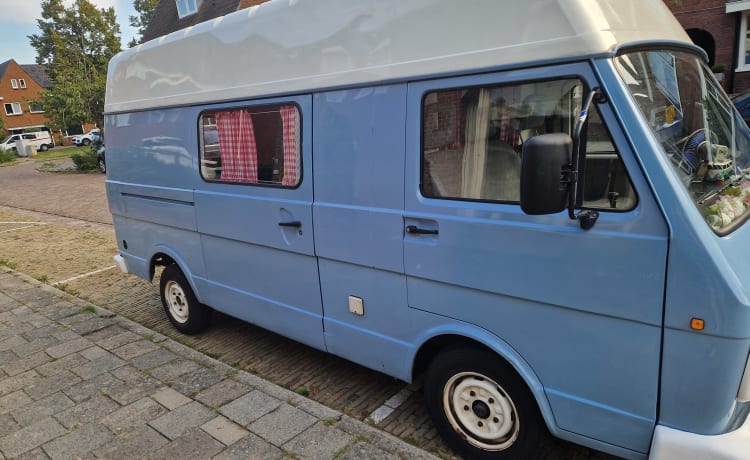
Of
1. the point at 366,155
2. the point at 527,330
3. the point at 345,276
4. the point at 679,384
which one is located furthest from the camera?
the point at 345,276

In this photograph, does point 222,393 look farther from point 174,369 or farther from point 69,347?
point 69,347

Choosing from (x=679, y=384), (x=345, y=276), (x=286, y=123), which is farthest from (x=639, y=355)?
(x=286, y=123)

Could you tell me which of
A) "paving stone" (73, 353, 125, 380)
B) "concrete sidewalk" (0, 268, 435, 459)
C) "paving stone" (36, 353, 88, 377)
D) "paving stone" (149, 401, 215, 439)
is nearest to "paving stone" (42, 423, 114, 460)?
"concrete sidewalk" (0, 268, 435, 459)

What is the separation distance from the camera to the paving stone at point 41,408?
3.64m

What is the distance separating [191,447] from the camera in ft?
10.5

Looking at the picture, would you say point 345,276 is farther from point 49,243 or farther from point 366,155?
point 49,243

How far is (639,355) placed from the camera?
2.24 m

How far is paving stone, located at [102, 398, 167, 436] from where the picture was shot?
3473 millimetres

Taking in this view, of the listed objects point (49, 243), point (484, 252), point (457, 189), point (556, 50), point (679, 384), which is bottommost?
point (49, 243)

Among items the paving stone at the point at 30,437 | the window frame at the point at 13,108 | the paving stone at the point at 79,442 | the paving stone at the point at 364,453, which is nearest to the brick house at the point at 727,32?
the paving stone at the point at 364,453

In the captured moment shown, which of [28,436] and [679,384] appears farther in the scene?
[28,436]

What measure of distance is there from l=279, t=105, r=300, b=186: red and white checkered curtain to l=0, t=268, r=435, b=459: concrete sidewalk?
5.30 ft

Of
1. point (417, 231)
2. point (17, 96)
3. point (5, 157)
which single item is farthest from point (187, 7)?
point (17, 96)

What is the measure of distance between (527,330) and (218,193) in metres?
2.74
